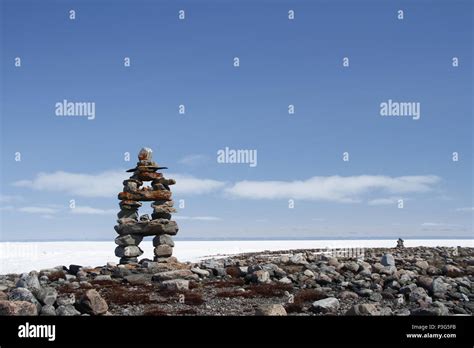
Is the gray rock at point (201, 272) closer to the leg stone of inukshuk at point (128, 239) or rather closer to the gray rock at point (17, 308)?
the leg stone of inukshuk at point (128, 239)

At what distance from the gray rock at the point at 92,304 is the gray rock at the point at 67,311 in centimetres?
31

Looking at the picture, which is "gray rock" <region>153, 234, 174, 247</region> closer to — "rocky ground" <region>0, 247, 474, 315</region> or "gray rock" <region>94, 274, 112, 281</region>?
"rocky ground" <region>0, 247, 474, 315</region>

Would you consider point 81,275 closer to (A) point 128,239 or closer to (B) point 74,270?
(B) point 74,270

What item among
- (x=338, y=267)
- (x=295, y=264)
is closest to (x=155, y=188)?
(x=295, y=264)

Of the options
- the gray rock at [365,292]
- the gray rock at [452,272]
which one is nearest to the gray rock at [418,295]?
the gray rock at [365,292]

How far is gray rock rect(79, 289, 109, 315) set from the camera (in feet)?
50.4

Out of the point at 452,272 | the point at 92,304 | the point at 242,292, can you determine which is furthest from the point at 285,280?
the point at 452,272

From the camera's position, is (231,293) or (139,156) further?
(139,156)

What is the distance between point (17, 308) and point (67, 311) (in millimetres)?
1479

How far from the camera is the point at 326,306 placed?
53.8 ft

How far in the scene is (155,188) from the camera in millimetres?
31422

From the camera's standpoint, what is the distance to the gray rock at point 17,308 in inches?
552
